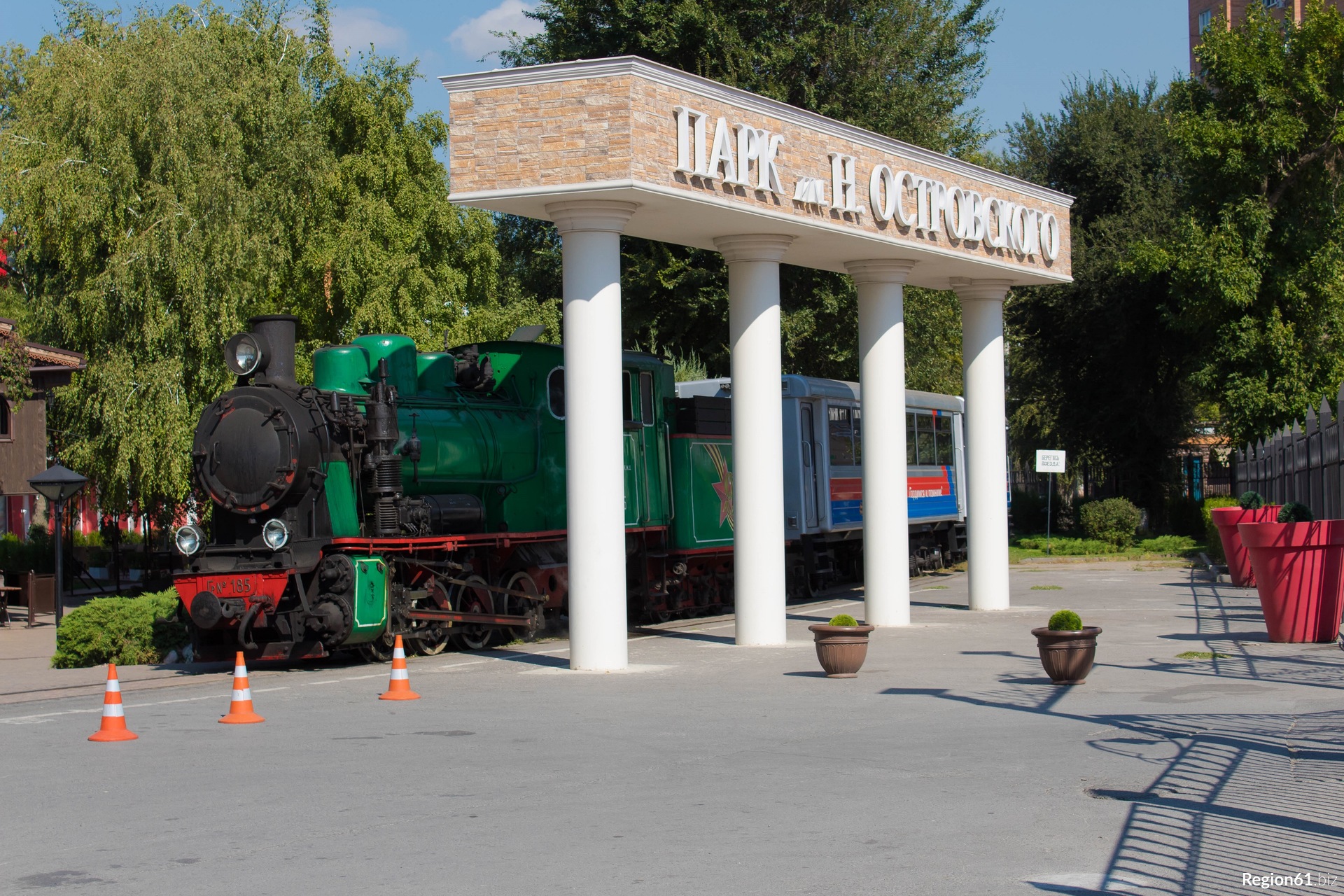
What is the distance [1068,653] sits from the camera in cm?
1201

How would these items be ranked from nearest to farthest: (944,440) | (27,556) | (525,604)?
(525,604), (944,440), (27,556)

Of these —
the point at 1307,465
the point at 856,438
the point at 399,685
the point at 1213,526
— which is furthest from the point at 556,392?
the point at 1213,526

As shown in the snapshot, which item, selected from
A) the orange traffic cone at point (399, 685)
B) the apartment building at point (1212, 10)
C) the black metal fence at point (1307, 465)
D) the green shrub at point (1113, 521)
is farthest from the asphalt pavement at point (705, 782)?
the apartment building at point (1212, 10)

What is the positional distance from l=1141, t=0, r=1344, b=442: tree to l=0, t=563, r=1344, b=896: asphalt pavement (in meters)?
22.0

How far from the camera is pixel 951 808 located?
23.7ft

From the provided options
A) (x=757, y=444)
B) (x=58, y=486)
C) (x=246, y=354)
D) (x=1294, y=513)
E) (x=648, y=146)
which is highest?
(x=648, y=146)

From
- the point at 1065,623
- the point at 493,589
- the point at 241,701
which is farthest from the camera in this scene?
the point at 493,589

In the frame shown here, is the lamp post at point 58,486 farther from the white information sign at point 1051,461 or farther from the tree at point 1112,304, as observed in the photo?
the tree at point 1112,304

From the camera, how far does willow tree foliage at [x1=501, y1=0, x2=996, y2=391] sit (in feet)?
103

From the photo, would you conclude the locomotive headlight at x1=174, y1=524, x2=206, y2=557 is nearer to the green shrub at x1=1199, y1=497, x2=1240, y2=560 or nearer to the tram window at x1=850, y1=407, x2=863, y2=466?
the tram window at x1=850, y1=407, x2=863, y2=466

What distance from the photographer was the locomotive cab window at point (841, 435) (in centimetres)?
2297

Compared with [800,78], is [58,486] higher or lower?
lower

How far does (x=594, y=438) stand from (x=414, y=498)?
2699mm

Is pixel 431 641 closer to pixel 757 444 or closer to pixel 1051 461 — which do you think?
pixel 757 444
